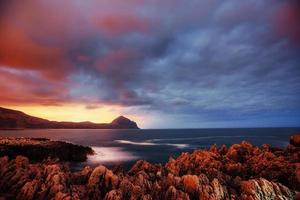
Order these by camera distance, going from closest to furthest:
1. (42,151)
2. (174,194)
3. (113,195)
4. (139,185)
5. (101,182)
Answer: (113,195) < (174,194) < (139,185) < (101,182) < (42,151)

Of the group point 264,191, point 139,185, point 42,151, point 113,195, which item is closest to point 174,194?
point 139,185

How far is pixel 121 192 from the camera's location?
19.2 m

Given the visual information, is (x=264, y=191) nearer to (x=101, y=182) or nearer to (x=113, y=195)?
(x=113, y=195)

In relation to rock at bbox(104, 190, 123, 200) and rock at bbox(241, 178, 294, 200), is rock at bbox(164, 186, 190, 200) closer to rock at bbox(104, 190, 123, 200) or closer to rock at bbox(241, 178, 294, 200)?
rock at bbox(104, 190, 123, 200)

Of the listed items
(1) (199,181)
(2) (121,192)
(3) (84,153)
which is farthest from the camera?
(3) (84,153)

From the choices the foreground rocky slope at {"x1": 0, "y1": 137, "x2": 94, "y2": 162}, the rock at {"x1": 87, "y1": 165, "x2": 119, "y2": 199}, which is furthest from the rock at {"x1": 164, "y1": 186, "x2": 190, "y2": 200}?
the foreground rocky slope at {"x1": 0, "y1": 137, "x2": 94, "y2": 162}

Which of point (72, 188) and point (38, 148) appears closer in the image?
point (72, 188)

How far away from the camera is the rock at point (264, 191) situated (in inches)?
756

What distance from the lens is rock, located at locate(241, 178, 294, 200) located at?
19203 millimetres

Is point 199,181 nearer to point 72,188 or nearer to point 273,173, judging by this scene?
point 273,173

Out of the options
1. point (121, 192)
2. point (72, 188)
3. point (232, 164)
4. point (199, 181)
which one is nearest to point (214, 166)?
point (232, 164)

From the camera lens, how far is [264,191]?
1945cm

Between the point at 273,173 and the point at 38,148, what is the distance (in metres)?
58.8

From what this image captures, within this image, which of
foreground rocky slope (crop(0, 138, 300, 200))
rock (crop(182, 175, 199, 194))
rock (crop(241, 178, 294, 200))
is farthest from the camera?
rock (crop(182, 175, 199, 194))
